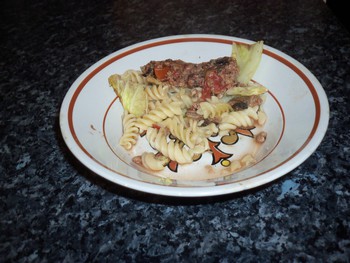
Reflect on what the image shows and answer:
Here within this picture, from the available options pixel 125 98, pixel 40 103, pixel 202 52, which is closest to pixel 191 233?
pixel 125 98

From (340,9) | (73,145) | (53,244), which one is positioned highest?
(73,145)

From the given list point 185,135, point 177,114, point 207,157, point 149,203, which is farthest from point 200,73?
point 149,203

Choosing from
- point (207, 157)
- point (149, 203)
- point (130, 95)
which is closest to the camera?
point (149, 203)

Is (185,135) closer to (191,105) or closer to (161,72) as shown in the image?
(191,105)

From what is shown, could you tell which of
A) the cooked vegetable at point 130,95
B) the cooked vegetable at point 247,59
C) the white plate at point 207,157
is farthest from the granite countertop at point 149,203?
the cooked vegetable at point 247,59

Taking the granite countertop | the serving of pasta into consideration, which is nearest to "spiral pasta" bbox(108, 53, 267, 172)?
the serving of pasta

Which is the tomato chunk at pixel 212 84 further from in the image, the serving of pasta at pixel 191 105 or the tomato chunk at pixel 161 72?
the tomato chunk at pixel 161 72

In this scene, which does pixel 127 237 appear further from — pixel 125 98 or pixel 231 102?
pixel 231 102
